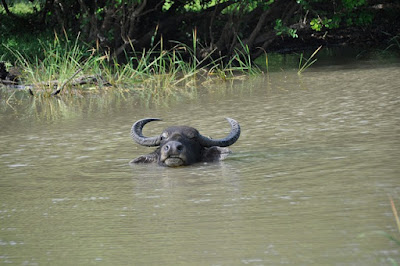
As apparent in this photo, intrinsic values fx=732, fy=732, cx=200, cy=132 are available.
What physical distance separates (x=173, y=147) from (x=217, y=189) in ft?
3.66

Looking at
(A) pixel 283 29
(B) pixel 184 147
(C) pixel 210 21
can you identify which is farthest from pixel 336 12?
(B) pixel 184 147

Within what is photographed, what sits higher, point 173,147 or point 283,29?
point 283,29

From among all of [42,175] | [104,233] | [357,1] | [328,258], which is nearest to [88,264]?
[104,233]

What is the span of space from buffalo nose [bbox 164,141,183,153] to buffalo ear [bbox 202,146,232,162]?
1.12 ft

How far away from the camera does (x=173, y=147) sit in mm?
6438

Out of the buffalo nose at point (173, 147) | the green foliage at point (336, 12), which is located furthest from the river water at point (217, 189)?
the green foliage at point (336, 12)

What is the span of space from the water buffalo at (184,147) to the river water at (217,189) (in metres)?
0.12

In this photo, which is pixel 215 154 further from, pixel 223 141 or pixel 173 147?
pixel 173 147

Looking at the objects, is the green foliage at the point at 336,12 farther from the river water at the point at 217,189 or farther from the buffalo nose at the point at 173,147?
the buffalo nose at the point at 173,147

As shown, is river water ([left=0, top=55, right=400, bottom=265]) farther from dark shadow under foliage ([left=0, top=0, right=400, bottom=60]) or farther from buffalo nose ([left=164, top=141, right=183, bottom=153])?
dark shadow under foliage ([left=0, top=0, right=400, bottom=60])

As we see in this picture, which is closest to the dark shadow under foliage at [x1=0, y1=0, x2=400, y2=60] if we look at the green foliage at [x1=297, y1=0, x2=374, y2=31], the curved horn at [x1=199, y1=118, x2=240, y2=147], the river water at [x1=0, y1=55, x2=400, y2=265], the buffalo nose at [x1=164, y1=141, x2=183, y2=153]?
the green foliage at [x1=297, y1=0, x2=374, y2=31]

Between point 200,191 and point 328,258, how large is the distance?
1.87m

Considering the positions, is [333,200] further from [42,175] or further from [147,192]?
[42,175]

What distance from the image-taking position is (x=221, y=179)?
229 inches
